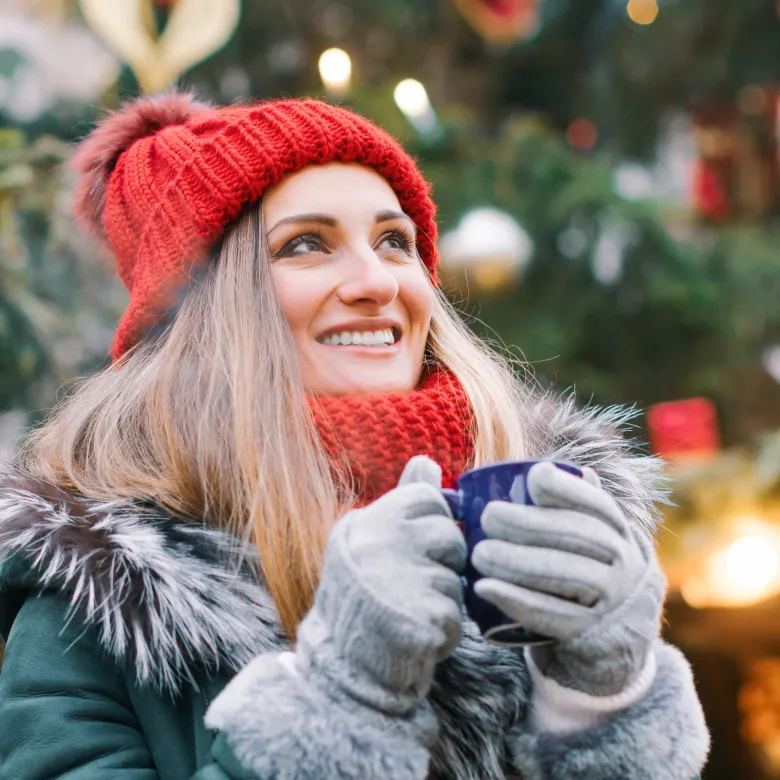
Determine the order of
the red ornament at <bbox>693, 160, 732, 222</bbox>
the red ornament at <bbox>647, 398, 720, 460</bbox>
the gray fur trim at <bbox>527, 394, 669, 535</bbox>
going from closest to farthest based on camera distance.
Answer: the gray fur trim at <bbox>527, 394, 669, 535</bbox>, the red ornament at <bbox>647, 398, 720, 460</bbox>, the red ornament at <bbox>693, 160, 732, 222</bbox>

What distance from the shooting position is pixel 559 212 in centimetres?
335

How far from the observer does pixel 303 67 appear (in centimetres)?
396

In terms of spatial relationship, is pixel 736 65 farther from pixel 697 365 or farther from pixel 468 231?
pixel 468 231

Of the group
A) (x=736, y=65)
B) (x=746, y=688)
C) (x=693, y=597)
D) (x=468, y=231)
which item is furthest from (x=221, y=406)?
(x=736, y=65)

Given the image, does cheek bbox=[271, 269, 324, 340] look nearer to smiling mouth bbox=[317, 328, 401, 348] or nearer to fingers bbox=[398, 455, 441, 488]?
smiling mouth bbox=[317, 328, 401, 348]

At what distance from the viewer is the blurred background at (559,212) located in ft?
8.57

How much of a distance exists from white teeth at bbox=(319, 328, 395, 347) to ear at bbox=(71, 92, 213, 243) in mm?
546

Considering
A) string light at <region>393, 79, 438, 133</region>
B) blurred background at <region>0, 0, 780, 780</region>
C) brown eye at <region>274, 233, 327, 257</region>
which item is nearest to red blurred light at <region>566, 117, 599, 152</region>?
blurred background at <region>0, 0, 780, 780</region>

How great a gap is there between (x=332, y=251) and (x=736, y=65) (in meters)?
3.17

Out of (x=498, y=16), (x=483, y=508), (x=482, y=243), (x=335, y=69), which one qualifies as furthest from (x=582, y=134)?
(x=483, y=508)

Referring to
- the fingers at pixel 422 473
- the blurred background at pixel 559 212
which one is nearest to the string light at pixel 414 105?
the blurred background at pixel 559 212

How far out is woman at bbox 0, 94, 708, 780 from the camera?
974mm

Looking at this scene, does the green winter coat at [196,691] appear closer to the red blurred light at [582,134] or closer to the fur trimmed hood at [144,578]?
the fur trimmed hood at [144,578]

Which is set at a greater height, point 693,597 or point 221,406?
point 221,406
